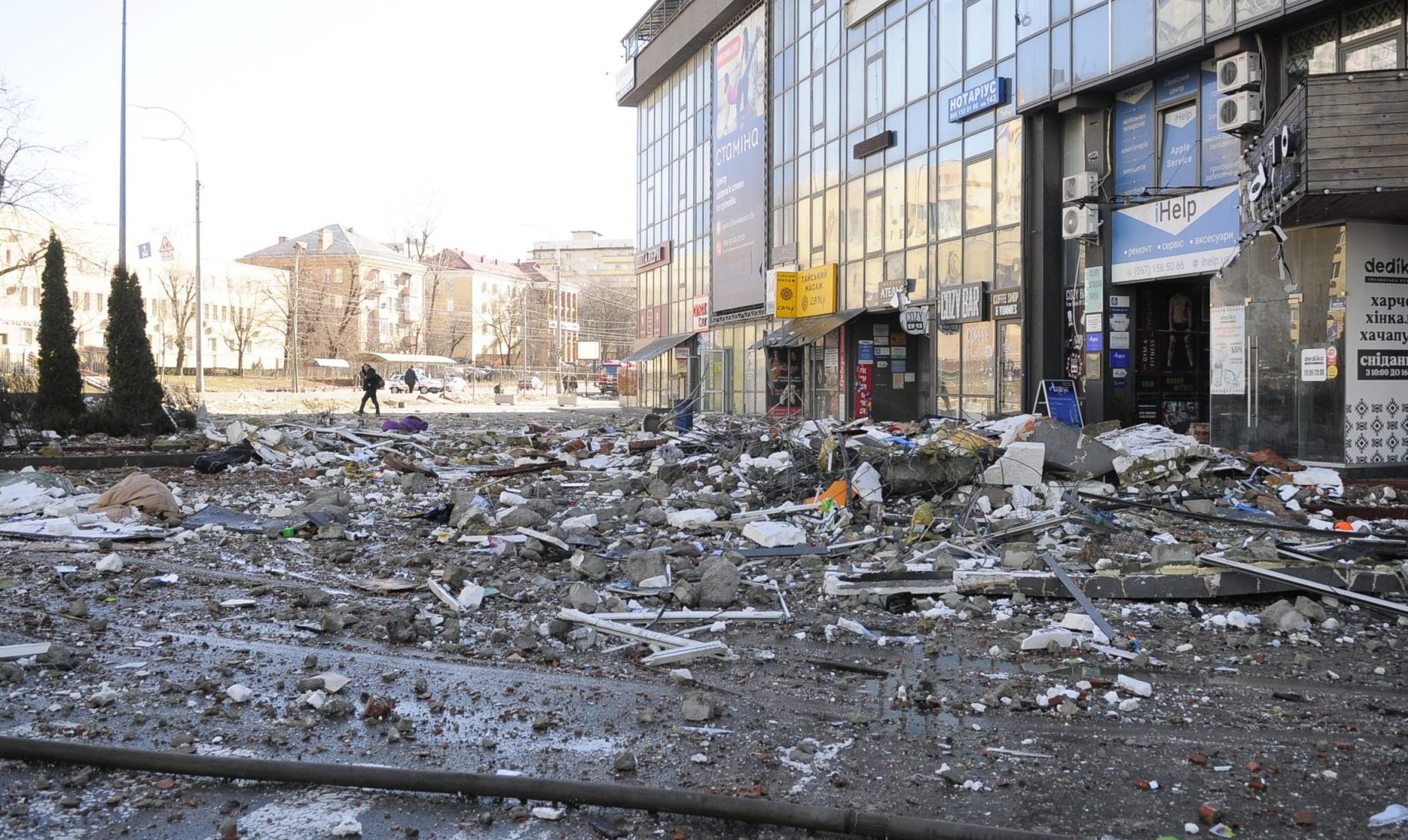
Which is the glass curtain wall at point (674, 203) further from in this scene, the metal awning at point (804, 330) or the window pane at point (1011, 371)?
the window pane at point (1011, 371)

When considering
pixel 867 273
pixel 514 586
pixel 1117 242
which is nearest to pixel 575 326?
pixel 867 273

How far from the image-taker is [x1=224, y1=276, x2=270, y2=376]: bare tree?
85.1m

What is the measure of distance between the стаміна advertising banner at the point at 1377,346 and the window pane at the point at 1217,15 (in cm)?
423

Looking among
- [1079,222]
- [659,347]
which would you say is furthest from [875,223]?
[659,347]

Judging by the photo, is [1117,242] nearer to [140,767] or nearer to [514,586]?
[514,586]

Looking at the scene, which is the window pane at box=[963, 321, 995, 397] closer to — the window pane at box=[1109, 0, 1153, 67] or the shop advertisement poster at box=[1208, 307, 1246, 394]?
the window pane at box=[1109, 0, 1153, 67]

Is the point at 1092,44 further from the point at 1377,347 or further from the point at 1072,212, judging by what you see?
the point at 1377,347

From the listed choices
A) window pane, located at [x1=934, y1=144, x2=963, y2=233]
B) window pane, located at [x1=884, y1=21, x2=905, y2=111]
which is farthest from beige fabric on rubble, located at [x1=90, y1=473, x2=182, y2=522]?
window pane, located at [x1=884, y1=21, x2=905, y2=111]

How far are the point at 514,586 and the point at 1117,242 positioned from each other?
15525 mm

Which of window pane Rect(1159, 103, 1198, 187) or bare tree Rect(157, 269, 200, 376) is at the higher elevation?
bare tree Rect(157, 269, 200, 376)

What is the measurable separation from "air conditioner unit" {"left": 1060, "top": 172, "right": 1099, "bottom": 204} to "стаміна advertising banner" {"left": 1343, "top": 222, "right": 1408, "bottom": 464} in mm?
6069

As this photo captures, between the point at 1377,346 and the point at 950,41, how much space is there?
1321 cm

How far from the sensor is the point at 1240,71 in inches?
626

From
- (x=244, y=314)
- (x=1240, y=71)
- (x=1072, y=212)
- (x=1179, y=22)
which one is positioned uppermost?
(x=244, y=314)
